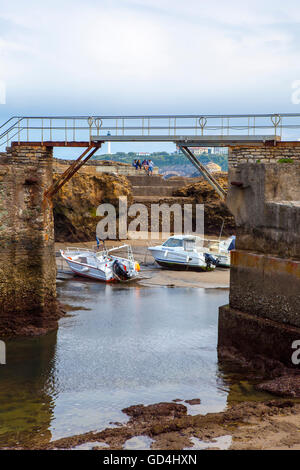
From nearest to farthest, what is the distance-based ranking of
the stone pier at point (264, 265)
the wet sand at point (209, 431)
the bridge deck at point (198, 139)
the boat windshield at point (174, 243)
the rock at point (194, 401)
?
the wet sand at point (209, 431), the rock at point (194, 401), the stone pier at point (264, 265), the bridge deck at point (198, 139), the boat windshield at point (174, 243)

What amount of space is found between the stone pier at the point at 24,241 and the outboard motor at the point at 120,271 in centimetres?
859

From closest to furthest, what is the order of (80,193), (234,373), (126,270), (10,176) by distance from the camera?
(234,373) < (10,176) < (126,270) < (80,193)

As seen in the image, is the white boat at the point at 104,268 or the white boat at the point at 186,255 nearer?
the white boat at the point at 104,268

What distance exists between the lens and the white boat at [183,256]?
A: 1152 inches

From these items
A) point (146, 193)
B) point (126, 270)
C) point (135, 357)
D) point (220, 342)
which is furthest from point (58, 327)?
point (146, 193)

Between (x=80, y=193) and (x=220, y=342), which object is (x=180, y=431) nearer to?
(x=220, y=342)

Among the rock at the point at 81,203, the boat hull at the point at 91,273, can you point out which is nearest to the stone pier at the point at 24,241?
the boat hull at the point at 91,273

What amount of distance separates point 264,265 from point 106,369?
15.1 ft

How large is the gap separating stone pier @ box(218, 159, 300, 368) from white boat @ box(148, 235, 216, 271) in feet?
49.2

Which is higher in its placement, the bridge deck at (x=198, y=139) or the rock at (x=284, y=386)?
the bridge deck at (x=198, y=139)

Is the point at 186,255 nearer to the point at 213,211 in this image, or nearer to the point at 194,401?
the point at 213,211

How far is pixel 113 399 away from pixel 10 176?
735 centimetres

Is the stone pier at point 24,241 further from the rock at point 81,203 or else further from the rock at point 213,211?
the rock at point 213,211

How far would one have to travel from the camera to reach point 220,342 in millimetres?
14453
